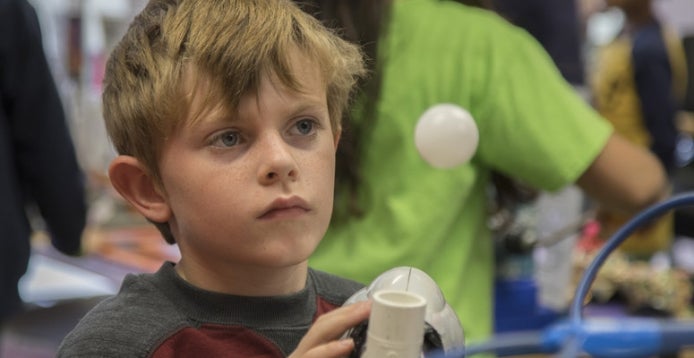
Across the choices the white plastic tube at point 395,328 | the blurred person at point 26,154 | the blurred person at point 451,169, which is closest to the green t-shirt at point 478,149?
the blurred person at point 451,169

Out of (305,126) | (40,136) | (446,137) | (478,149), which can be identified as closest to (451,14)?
(478,149)

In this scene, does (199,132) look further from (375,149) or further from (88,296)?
(88,296)

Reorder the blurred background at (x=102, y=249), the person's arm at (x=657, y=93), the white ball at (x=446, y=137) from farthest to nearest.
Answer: the person's arm at (x=657, y=93) < the blurred background at (x=102, y=249) < the white ball at (x=446, y=137)

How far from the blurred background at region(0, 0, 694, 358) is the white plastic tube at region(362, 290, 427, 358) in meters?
0.39

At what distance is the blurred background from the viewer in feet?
4.70

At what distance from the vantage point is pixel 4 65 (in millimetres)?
1211

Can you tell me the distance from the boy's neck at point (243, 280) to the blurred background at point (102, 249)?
214 millimetres

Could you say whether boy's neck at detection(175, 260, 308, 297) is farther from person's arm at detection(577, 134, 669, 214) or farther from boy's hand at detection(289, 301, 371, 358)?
person's arm at detection(577, 134, 669, 214)

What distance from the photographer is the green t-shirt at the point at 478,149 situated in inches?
31.0

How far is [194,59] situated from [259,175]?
81 mm

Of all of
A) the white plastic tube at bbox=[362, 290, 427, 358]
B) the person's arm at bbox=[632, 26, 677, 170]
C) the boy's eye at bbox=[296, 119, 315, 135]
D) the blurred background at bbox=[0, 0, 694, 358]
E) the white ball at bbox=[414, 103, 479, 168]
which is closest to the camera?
the white plastic tube at bbox=[362, 290, 427, 358]

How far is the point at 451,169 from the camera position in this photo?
0.78 m

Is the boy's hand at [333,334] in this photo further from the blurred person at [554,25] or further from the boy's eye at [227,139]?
the blurred person at [554,25]

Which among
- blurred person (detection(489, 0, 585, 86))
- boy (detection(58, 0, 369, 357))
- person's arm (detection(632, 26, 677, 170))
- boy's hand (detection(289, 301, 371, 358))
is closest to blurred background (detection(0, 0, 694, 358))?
blurred person (detection(489, 0, 585, 86))
